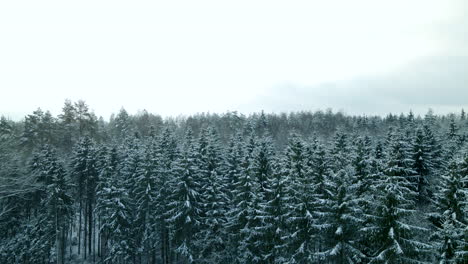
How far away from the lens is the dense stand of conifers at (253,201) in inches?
753

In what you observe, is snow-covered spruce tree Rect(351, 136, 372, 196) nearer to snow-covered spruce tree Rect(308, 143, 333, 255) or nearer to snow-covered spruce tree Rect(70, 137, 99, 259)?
snow-covered spruce tree Rect(308, 143, 333, 255)

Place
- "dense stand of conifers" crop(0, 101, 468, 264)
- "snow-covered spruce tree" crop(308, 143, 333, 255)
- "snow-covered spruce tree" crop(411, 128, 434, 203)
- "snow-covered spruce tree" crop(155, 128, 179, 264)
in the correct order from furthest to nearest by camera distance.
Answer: "snow-covered spruce tree" crop(155, 128, 179, 264), "snow-covered spruce tree" crop(411, 128, 434, 203), "snow-covered spruce tree" crop(308, 143, 333, 255), "dense stand of conifers" crop(0, 101, 468, 264)

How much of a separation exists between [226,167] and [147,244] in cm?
1493

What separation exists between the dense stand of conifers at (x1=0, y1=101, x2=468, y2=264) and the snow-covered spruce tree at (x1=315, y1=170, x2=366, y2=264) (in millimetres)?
77

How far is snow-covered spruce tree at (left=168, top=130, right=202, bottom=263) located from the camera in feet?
99.4

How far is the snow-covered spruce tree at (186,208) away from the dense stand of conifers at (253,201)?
0.14m

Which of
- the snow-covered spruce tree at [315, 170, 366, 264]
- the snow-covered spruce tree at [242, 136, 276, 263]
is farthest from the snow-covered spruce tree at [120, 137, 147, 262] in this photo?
the snow-covered spruce tree at [315, 170, 366, 264]

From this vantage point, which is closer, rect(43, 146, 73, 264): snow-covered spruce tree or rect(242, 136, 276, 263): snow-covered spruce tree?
rect(242, 136, 276, 263): snow-covered spruce tree

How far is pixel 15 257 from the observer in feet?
119

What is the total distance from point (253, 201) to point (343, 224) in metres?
7.90

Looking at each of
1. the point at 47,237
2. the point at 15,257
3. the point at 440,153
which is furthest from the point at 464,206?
the point at 15,257

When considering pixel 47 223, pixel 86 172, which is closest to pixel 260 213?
pixel 86 172

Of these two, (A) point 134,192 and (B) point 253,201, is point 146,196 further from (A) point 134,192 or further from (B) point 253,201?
(B) point 253,201

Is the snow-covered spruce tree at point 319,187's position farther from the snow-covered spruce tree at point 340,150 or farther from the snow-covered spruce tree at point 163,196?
the snow-covered spruce tree at point 163,196
